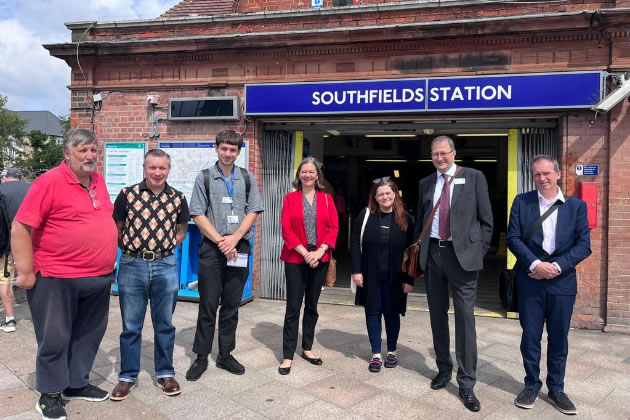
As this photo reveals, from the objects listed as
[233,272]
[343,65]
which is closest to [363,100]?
[343,65]

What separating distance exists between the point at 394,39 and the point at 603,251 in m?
3.77

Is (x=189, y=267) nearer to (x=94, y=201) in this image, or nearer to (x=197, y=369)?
(x=197, y=369)

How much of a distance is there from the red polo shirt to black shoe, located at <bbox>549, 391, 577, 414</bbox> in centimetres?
352

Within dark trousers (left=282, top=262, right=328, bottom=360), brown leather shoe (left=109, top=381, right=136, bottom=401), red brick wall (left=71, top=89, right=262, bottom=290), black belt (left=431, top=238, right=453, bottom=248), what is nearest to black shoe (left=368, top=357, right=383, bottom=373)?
dark trousers (left=282, top=262, right=328, bottom=360)

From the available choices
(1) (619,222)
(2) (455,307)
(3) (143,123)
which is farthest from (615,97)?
(3) (143,123)

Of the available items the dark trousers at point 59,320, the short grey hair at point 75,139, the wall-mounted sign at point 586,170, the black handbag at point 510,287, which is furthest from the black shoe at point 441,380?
the wall-mounted sign at point 586,170

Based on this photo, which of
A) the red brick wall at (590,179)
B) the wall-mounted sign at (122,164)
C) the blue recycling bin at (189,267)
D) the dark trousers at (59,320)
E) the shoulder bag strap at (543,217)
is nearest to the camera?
the dark trousers at (59,320)

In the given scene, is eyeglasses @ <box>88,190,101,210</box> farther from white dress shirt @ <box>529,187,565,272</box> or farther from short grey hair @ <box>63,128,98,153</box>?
white dress shirt @ <box>529,187,565,272</box>

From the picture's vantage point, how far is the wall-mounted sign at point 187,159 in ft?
23.7

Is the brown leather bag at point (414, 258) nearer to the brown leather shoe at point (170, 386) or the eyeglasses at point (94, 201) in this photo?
the brown leather shoe at point (170, 386)

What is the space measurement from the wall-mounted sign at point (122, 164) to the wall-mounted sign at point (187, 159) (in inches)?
17.8

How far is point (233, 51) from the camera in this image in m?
7.05

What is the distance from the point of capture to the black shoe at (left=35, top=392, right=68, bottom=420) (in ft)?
10.6

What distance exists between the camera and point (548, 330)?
3.71 m
